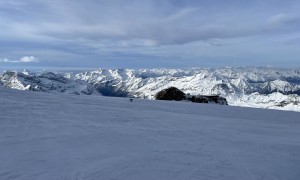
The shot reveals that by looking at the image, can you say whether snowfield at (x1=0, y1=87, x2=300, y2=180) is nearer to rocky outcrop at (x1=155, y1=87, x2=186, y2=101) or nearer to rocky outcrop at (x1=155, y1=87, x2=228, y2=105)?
rocky outcrop at (x1=155, y1=87, x2=228, y2=105)

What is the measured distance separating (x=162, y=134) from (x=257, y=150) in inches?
186

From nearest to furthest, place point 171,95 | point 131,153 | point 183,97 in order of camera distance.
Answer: point 131,153
point 183,97
point 171,95

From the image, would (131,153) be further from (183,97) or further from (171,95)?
(183,97)

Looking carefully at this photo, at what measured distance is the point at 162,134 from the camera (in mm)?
16406

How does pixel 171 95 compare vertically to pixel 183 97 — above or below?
above

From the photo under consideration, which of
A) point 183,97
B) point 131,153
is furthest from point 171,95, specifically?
point 131,153

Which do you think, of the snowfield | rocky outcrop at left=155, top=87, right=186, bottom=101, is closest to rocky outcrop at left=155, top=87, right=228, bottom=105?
rocky outcrop at left=155, top=87, right=186, bottom=101

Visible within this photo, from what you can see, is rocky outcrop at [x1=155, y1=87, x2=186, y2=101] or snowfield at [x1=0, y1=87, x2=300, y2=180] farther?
rocky outcrop at [x1=155, y1=87, x2=186, y2=101]

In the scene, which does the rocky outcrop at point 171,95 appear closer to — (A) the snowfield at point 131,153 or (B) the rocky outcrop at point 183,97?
(B) the rocky outcrop at point 183,97

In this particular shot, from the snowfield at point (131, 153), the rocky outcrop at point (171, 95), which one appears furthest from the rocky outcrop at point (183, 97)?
the snowfield at point (131, 153)

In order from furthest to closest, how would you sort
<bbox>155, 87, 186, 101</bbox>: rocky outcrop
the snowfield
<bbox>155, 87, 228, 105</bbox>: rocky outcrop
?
<bbox>155, 87, 186, 101</bbox>: rocky outcrop < <bbox>155, 87, 228, 105</bbox>: rocky outcrop < the snowfield

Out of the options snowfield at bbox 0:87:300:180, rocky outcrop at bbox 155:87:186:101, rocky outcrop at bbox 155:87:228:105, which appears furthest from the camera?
rocky outcrop at bbox 155:87:186:101

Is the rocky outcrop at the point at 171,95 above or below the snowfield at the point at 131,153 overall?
above

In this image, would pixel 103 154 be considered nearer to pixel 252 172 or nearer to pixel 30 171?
pixel 30 171
